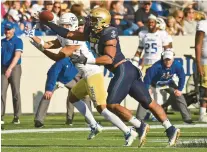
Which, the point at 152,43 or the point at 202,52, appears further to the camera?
the point at 152,43

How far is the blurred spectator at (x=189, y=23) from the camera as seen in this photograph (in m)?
23.3

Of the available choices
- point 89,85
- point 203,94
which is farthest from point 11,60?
point 89,85

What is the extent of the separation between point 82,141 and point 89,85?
759 mm

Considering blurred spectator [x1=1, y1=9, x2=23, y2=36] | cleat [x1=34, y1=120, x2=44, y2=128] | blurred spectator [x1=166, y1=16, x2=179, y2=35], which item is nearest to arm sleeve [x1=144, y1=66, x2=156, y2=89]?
cleat [x1=34, y1=120, x2=44, y2=128]

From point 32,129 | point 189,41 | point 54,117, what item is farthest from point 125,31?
point 32,129

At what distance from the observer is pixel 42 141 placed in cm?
1372

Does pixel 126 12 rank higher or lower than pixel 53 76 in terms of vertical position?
higher

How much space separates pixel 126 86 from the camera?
12.7 m

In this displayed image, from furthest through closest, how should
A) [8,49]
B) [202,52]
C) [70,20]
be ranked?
1. [8,49]
2. [202,52]
3. [70,20]

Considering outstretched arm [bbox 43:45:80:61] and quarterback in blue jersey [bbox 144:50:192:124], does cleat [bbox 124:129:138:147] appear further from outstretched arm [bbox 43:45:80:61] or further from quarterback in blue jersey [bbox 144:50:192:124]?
quarterback in blue jersey [bbox 144:50:192:124]

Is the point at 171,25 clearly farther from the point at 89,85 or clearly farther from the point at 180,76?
the point at 89,85

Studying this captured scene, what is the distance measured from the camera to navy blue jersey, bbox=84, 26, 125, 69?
12.5 m

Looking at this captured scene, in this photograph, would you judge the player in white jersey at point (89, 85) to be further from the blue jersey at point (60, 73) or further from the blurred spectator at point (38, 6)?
the blurred spectator at point (38, 6)

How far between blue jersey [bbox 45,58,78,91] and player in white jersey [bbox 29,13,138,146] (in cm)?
190
